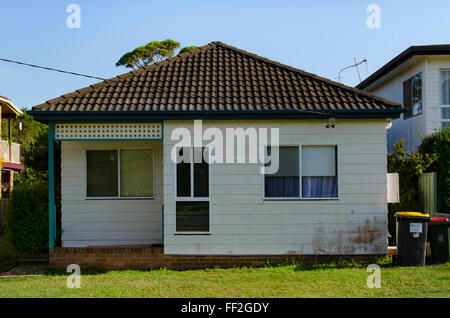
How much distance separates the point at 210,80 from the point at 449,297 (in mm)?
7201

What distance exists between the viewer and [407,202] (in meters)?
13.3

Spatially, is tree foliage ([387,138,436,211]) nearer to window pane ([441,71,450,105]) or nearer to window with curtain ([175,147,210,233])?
window pane ([441,71,450,105])

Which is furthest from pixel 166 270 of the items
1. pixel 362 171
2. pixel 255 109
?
pixel 362 171

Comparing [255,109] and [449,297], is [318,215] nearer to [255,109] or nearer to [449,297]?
[255,109]

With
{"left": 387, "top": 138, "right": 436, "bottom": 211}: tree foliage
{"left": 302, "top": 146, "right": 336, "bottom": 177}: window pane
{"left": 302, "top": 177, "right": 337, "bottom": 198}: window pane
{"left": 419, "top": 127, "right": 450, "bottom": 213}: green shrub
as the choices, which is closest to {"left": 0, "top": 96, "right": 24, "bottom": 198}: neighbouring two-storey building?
{"left": 302, "top": 146, "right": 336, "bottom": 177}: window pane

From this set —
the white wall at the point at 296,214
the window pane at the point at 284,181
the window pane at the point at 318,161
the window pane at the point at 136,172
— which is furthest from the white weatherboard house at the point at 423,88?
the window pane at the point at 136,172

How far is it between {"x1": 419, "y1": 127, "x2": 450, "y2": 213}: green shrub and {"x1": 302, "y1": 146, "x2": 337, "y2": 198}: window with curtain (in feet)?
12.8

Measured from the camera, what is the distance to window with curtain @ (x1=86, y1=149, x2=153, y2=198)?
12438 millimetres

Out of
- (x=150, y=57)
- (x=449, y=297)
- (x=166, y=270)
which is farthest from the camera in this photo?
(x=150, y=57)

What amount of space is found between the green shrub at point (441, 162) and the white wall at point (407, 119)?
1391 millimetres

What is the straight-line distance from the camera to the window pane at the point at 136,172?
12.5 meters

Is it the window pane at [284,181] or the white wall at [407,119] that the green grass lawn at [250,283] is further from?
the white wall at [407,119]

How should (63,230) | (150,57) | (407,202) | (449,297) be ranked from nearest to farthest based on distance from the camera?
(449,297) < (63,230) < (407,202) < (150,57)

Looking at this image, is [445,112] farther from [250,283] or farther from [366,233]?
[250,283]
